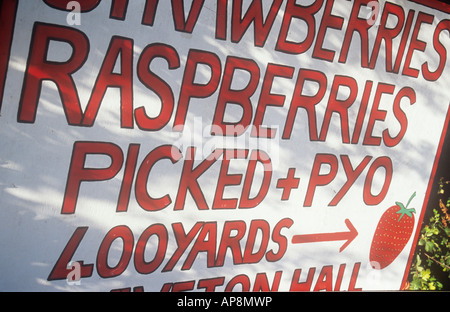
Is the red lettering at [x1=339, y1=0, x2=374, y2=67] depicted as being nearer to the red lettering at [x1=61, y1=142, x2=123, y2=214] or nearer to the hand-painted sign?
the hand-painted sign

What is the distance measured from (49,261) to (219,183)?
1.19 metres

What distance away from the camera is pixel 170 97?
227 cm

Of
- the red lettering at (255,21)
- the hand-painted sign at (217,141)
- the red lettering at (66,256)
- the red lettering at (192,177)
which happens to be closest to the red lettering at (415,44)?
the hand-painted sign at (217,141)

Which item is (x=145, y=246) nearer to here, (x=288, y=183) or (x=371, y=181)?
(x=288, y=183)

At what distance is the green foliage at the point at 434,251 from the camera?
3361 mm

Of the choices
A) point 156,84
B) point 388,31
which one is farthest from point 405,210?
point 156,84

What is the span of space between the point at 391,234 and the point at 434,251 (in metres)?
0.92

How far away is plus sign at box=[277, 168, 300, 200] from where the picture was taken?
263 cm

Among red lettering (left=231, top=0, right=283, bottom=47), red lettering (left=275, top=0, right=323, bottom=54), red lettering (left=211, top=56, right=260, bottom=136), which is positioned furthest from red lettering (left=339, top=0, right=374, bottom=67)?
red lettering (left=211, top=56, right=260, bottom=136)

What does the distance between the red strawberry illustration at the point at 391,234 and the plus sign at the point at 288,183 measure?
917mm

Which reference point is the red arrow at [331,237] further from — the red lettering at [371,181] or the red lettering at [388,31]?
the red lettering at [388,31]

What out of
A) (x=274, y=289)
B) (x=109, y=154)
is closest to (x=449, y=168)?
(x=274, y=289)

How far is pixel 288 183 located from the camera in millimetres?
2648

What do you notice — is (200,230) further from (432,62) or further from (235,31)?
(432,62)
